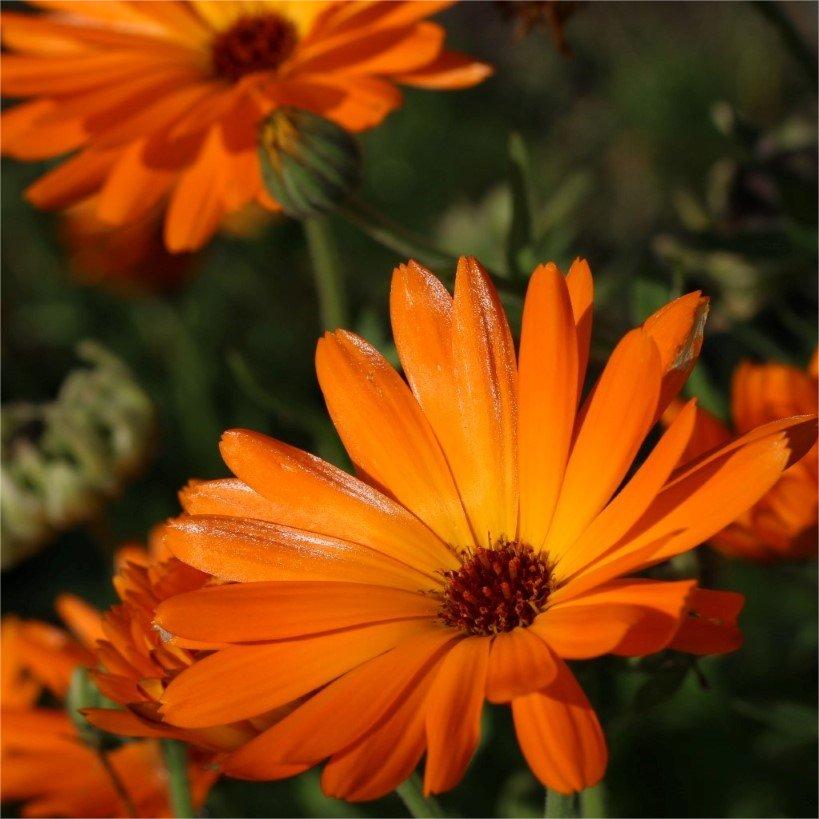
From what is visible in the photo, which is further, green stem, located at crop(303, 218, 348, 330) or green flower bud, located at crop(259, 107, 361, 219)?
green stem, located at crop(303, 218, 348, 330)

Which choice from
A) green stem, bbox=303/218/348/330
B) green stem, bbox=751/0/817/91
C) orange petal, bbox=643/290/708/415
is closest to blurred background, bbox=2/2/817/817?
green stem, bbox=751/0/817/91

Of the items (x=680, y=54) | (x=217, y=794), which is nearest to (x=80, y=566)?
(x=217, y=794)

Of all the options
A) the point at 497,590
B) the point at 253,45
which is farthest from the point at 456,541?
the point at 253,45

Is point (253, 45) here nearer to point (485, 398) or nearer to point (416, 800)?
point (485, 398)

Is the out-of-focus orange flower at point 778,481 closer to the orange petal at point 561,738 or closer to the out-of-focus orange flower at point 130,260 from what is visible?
the orange petal at point 561,738

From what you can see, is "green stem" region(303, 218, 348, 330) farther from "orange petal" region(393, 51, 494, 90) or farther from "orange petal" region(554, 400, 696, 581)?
"orange petal" region(554, 400, 696, 581)
